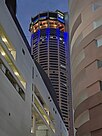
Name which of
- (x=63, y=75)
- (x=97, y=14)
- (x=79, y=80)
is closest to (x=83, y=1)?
(x=97, y=14)

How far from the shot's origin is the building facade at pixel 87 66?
22.2 metres

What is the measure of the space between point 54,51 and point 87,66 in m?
99.5

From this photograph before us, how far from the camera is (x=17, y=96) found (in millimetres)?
28172

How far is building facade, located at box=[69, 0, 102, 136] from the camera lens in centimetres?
2219

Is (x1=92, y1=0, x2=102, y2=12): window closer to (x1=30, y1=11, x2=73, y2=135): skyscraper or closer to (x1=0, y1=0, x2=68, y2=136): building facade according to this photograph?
(x1=0, y1=0, x2=68, y2=136): building facade

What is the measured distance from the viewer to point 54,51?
123562mm

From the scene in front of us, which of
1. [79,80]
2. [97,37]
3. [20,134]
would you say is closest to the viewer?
[97,37]

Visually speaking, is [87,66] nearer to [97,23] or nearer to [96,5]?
[97,23]

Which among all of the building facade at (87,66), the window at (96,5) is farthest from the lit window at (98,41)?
the window at (96,5)

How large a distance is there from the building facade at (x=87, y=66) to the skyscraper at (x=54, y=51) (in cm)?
8176

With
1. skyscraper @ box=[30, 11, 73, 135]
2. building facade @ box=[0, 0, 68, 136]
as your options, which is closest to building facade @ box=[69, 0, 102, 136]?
building facade @ box=[0, 0, 68, 136]

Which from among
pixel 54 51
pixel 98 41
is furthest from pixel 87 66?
pixel 54 51

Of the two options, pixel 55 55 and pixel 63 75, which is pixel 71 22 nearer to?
pixel 63 75

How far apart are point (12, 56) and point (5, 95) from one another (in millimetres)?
4648
